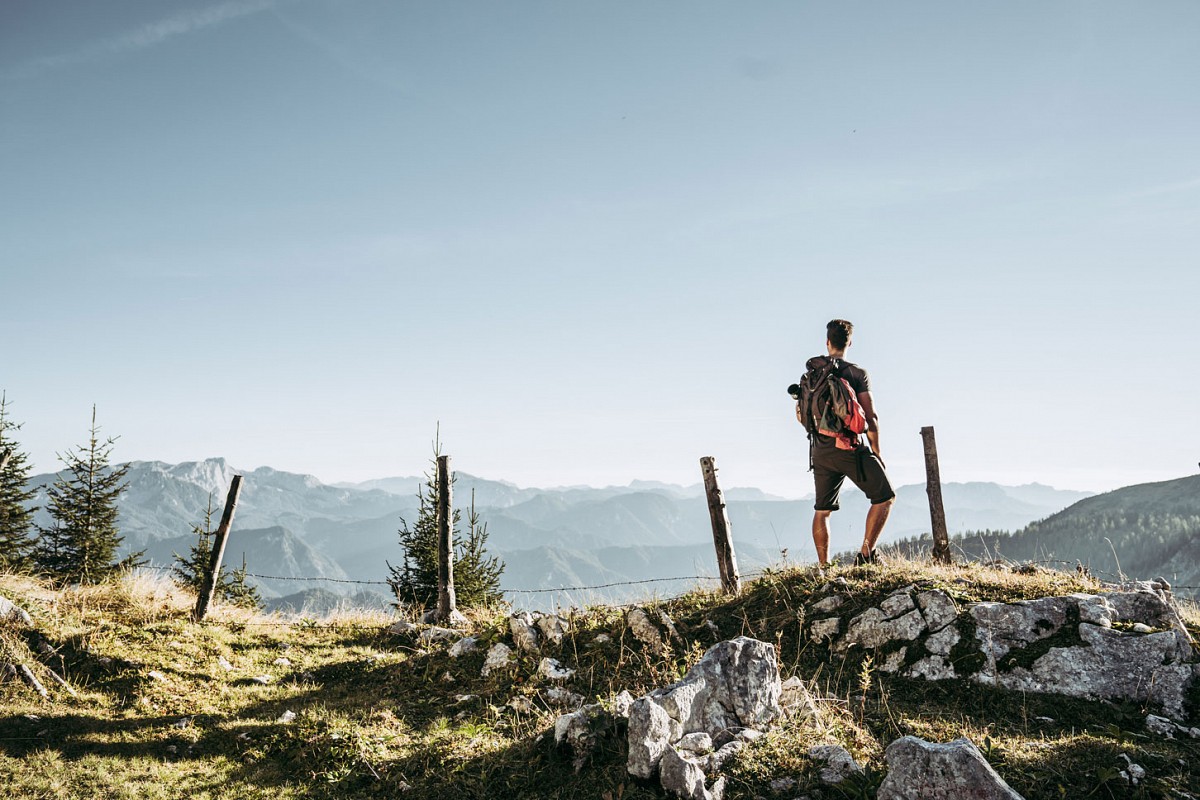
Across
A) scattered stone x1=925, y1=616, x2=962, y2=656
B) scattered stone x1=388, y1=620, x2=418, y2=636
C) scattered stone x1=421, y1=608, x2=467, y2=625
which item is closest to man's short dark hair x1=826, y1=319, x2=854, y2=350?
scattered stone x1=925, y1=616, x2=962, y2=656

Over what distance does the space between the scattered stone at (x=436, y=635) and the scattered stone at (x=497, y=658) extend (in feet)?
4.90

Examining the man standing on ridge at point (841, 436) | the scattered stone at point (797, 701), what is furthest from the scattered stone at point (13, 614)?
the man standing on ridge at point (841, 436)

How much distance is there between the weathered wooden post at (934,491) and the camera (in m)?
10.5

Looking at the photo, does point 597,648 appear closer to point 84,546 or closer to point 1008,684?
point 1008,684

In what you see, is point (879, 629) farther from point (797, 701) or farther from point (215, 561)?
point (215, 561)

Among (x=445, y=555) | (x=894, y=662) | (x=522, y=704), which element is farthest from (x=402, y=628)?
(x=894, y=662)

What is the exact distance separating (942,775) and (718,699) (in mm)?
2089

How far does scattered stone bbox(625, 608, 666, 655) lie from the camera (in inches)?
330

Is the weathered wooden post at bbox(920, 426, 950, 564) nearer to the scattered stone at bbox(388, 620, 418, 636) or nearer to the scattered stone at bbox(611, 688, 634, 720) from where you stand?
the scattered stone at bbox(611, 688, 634, 720)

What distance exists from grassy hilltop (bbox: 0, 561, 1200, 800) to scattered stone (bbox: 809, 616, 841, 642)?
0.14m

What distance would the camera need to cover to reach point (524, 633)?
932cm

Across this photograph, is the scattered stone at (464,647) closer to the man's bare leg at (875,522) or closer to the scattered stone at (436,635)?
the scattered stone at (436,635)

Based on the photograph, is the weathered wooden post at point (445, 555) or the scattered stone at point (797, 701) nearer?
the scattered stone at point (797, 701)

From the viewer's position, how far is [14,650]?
322 inches
